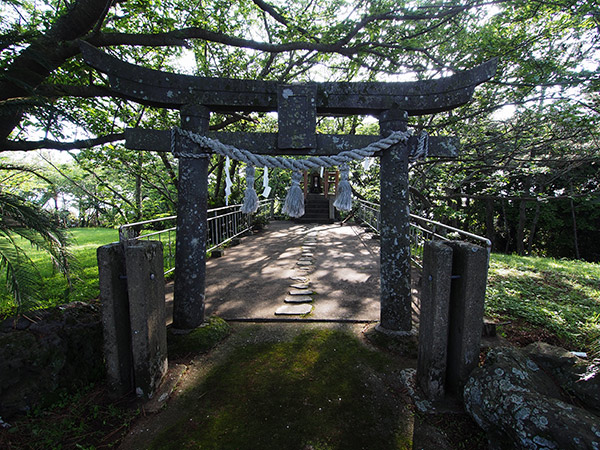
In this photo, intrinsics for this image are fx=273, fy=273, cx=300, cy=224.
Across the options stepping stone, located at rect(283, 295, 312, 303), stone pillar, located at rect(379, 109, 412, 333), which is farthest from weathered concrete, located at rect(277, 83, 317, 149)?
stepping stone, located at rect(283, 295, 312, 303)

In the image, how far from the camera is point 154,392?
2322mm

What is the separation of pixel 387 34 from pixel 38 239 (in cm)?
571

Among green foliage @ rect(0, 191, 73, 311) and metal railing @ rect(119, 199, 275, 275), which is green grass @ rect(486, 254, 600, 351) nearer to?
green foliage @ rect(0, 191, 73, 311)

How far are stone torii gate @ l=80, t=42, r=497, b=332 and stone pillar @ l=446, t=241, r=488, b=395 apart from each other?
76cm

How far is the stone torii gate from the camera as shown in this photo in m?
2.82

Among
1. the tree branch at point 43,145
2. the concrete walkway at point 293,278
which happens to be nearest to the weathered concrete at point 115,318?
the concrete walkway at point 293,278

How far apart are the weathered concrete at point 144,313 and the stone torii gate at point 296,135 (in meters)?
0.63

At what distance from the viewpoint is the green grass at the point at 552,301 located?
10.7 ft

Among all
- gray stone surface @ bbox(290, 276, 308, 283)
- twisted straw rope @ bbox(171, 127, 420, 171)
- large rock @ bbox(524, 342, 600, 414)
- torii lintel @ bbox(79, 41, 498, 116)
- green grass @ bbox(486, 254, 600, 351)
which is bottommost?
green grass @ bbox(486, 254, 600, 351)

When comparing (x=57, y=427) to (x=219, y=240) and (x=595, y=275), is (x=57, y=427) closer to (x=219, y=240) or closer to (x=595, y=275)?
(x=219, y=240)

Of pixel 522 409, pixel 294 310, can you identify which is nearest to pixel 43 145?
pixel 294 310

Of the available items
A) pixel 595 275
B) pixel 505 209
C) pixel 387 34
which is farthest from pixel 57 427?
pixel 505 209

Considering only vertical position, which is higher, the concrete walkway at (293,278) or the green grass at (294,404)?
the concrete walkway at (293,278)

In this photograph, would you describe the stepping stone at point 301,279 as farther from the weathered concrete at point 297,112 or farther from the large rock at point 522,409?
the large rock at point 522,409
